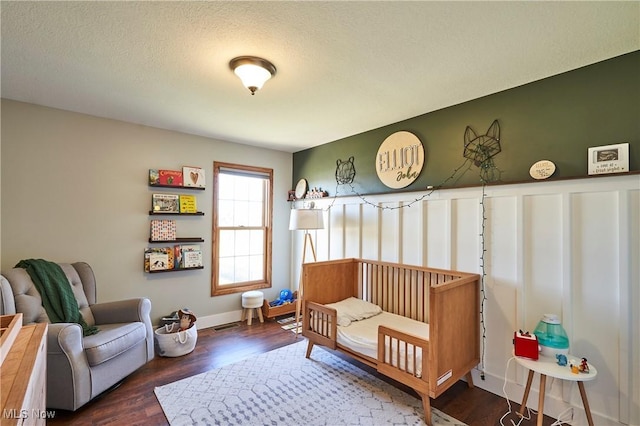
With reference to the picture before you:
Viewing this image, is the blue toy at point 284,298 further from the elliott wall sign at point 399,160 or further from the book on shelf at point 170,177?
the elliott wall sign at point 399,160

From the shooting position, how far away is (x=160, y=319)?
338 centimetres

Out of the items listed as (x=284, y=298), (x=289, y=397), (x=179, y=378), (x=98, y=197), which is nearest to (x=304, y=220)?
(x=284, y=298)

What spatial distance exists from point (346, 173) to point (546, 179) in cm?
209

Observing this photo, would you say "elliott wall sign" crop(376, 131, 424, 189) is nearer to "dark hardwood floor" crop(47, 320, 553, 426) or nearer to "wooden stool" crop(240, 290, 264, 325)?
"dark hardwood floor" crop(47, 320, 553, 426)

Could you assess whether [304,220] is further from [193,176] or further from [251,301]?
[193,176]

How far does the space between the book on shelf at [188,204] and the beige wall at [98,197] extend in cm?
9

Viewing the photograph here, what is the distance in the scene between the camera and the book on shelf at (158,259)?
3.27m

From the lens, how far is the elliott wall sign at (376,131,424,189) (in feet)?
9.70

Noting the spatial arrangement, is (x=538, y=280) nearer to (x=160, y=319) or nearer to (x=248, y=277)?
(x=248, y=277)

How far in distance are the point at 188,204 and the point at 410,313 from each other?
9.18 feet

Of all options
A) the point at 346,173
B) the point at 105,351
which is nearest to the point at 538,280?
the point at 346,173

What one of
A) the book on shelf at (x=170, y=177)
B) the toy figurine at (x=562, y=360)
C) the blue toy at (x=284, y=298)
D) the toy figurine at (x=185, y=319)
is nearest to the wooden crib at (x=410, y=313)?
the toy figurine at (x=562, y=360)

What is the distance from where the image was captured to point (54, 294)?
2.38 meters

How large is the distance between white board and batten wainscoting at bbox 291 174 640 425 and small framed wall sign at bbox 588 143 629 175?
6cm
